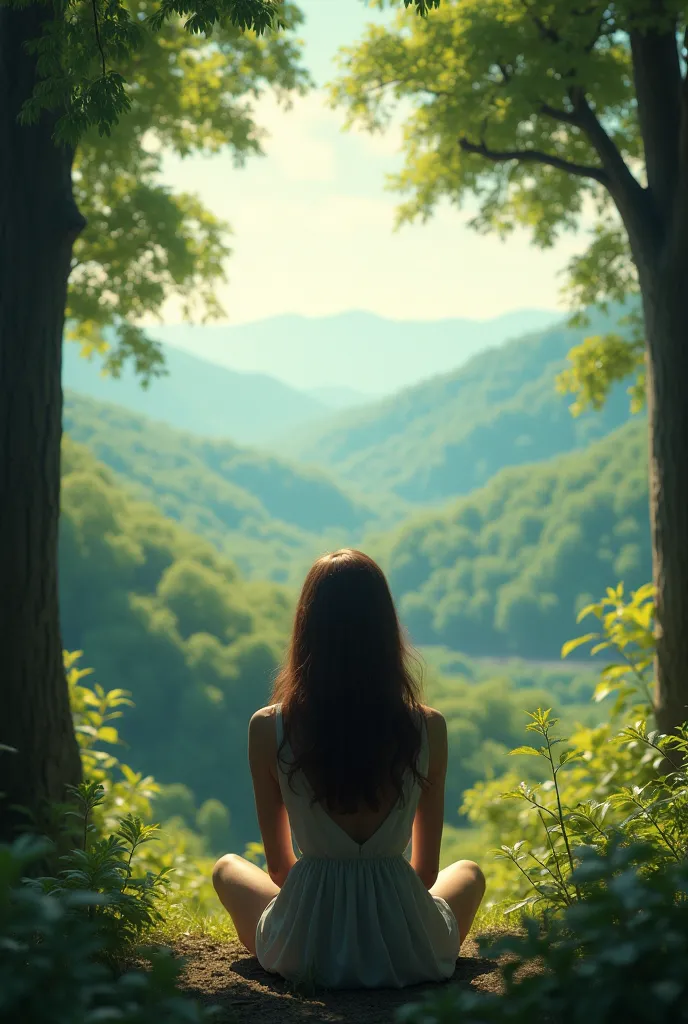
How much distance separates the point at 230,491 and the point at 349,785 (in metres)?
125

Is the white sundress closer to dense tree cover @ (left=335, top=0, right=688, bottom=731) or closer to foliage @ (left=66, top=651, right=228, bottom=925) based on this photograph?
foliage @ (left=66, top=651, right=228, bottom=925)

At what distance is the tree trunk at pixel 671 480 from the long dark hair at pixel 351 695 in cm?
233

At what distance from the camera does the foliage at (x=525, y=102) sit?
4.62 m

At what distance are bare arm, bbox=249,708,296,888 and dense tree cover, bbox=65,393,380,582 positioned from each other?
322ft

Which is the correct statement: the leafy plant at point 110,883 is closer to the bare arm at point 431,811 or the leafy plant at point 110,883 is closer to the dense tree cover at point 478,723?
the bare arm at point 431,811

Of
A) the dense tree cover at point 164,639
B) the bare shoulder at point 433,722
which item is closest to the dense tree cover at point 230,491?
the dense tree cover at point 164,639

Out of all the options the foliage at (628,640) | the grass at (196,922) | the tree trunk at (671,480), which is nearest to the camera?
the grass at (196,922)

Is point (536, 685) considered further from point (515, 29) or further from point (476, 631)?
point (515, 29)

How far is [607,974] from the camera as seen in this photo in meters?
1.36

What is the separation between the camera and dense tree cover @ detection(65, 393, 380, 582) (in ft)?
370

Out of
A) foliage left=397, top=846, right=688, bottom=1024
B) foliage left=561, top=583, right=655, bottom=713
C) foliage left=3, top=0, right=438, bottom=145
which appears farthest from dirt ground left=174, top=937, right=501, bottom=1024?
foliage left=3, top=0, right=438, bottom=145

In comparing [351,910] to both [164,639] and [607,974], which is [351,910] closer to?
[607,974]

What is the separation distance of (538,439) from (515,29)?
481 ft

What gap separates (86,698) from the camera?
4.81m
